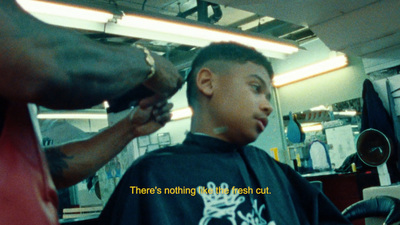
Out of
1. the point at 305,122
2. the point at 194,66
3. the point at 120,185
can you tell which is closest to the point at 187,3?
the point at 305,122

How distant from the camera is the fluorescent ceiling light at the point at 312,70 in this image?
591cm

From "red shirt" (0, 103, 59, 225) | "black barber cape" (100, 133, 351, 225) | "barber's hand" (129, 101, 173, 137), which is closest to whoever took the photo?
"red shirt" (0, 103, 59, 225)

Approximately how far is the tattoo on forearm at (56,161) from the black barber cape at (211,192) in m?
0.38

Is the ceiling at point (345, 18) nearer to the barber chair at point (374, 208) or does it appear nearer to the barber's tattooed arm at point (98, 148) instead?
the barber chair at point (374, 208)

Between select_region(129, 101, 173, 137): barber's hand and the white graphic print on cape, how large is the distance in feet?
1.28

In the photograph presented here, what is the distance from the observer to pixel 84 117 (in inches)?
306

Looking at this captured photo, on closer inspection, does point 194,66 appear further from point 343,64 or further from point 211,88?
point 343,64

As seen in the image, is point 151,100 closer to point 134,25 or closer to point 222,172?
point 222,172

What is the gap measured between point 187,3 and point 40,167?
457cm

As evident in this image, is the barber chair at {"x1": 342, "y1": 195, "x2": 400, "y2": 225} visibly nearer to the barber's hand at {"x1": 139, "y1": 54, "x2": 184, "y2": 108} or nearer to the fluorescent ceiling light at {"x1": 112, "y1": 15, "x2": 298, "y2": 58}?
the barber's hand at {"x1": 139, "y1": 54, "x2": 184, "y2": 108}

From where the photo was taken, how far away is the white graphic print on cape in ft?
4.50

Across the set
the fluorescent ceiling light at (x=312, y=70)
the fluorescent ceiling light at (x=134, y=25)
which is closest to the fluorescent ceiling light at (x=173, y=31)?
the fluorescent ceiling light at (x=134, y=25)

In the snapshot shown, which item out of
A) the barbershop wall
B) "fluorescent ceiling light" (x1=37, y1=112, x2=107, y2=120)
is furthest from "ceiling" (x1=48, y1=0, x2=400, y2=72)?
"fluorescent ceiling light" (x1=37, y1=112, x2=107, y2=120)

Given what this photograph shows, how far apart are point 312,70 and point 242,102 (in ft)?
16.6
